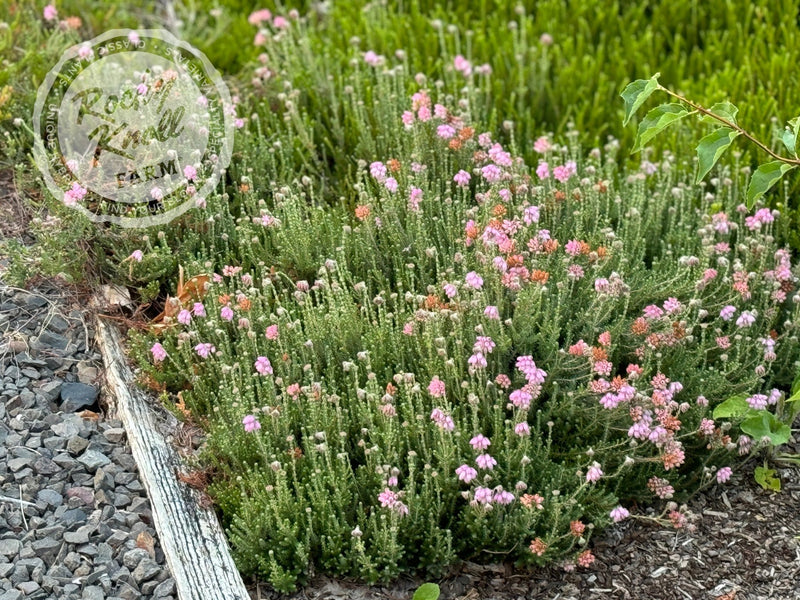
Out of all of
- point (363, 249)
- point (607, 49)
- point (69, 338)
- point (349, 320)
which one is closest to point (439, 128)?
point (363, 249)

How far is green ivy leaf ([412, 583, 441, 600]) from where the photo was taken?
3.26m

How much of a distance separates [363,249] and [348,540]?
1.29 m

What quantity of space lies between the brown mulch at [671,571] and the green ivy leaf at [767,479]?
5 cm

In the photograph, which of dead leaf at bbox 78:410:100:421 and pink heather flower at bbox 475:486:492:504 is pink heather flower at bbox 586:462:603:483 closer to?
pink heather flower at bbox 475:486:492:504

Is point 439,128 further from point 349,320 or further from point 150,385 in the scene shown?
point 150,385

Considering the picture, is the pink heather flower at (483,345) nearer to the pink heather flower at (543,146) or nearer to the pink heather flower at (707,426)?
the pink heather flower at (707,426)

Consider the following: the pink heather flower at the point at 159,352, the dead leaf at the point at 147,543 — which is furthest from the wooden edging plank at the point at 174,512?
the pink heather flower at the point at 159,352

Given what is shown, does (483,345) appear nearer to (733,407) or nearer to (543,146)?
(733,407)

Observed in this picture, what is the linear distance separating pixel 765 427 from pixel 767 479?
16.4 inches

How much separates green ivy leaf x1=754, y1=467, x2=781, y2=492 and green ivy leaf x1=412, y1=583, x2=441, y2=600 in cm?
136

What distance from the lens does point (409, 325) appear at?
11.9ft

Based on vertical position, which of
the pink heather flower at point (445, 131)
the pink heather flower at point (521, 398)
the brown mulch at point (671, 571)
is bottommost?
the brown mulch at point (671, 571)

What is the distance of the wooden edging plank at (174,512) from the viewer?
3.21 meters

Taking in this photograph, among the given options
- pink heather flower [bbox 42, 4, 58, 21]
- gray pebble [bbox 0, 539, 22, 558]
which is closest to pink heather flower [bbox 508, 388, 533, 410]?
gray pebble [bbox 0, 539, 22, 558]
